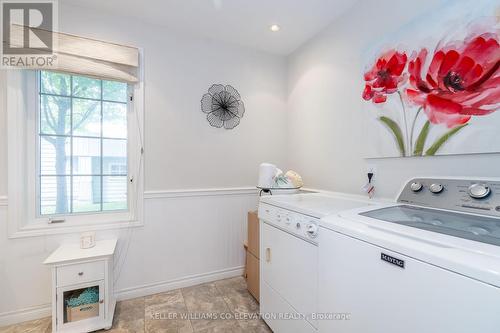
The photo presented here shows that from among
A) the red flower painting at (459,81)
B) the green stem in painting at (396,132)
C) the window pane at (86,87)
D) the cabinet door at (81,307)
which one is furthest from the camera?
the window pane at (86,87)

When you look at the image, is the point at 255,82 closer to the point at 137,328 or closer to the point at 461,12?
the point at 461,12

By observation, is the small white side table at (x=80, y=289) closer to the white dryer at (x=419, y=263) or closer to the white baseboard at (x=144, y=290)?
the white baseboard at (x=144, y=290)

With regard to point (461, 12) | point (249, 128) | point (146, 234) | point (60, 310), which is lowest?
point (60, 310)

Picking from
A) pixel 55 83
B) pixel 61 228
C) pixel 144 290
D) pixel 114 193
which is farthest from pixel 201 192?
pixel 55 83

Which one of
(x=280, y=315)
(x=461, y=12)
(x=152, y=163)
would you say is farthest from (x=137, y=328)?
(x=461, y=12)

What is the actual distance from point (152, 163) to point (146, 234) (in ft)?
2.15

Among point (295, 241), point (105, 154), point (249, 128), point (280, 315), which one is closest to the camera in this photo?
point (295, 241)

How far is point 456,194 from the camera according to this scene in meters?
1.04

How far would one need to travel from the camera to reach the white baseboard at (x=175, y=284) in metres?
2.01

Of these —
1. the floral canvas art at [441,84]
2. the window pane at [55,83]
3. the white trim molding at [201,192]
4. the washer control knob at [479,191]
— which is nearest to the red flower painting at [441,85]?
the floral canvas art at [441,84]

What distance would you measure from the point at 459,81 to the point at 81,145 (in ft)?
8.69

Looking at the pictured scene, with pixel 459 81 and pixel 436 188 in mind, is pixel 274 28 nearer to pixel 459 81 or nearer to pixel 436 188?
pixel 459 81

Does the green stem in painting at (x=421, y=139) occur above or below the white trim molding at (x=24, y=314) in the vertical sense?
above

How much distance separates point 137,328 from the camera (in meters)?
1.66
